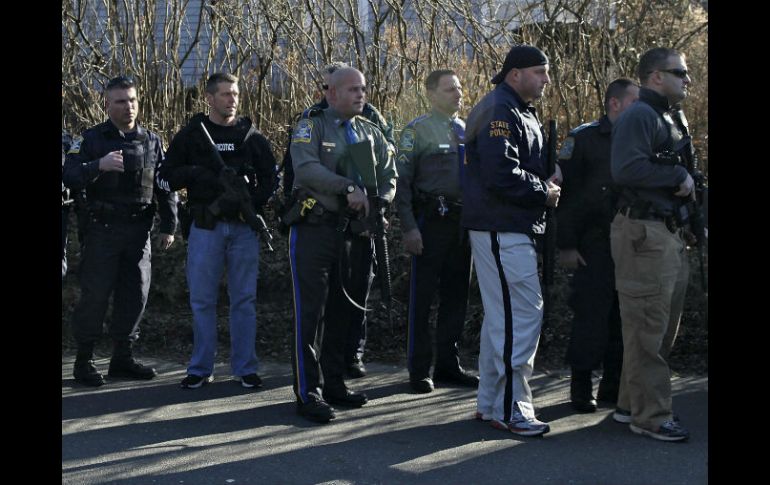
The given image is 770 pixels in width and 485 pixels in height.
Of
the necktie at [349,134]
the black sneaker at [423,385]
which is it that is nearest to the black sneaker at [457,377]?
the black sneaker at [423,385]

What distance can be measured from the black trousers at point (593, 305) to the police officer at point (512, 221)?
Answer: 1.94 ft

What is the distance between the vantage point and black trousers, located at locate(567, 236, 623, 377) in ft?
21.0

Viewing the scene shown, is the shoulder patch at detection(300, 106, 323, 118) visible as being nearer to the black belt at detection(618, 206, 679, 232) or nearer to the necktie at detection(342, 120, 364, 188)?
the necktie at detection(342, 120, 364, 188)

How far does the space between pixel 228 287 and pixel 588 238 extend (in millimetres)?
2412

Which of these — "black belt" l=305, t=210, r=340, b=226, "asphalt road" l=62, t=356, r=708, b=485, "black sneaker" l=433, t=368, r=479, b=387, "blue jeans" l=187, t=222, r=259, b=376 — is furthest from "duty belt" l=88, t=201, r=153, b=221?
"black sneaker" l=433, t=368, r=479, b=387

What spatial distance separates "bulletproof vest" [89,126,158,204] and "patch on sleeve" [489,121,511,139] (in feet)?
8.85

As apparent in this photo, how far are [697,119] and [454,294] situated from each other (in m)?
5.04

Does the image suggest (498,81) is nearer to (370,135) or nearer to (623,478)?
(370,135)

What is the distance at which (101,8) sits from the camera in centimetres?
1346

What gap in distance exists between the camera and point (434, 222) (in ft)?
22.9

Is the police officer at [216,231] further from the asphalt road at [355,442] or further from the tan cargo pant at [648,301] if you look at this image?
the tan cargo pant at [648,301]

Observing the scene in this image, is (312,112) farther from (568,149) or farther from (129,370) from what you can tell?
(129,370)

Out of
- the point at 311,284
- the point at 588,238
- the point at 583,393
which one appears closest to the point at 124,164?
the point at 311,284
